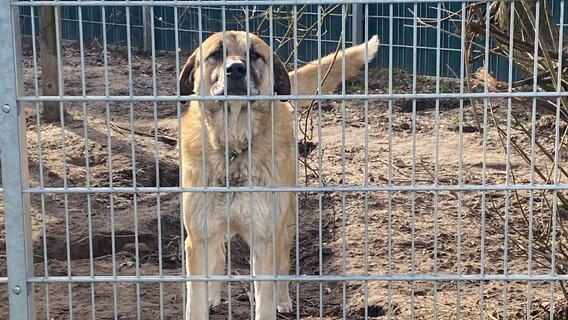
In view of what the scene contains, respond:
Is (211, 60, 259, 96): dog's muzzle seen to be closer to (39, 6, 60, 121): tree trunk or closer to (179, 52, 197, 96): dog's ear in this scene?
(179, 52, 197, 96): dog's ear

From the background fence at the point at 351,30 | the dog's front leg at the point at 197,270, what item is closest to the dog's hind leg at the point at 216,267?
the dog's front leg at the point at 197,270

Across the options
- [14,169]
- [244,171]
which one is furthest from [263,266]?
[14,169]

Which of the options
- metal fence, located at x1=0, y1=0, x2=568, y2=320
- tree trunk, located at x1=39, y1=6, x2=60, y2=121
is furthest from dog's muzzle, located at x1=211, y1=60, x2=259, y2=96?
tree trunk, located at x1=39, y1=6, x2=60, y2=121

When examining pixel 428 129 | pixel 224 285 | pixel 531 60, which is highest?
pixel 531 60

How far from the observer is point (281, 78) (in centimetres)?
468

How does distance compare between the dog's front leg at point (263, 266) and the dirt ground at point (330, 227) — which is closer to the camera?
the dirt ground at point (330, 227)

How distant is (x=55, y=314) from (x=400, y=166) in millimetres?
3688

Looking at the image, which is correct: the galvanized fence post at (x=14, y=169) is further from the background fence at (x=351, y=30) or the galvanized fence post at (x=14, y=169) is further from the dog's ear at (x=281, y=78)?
the background fence at (x=351, y=30)

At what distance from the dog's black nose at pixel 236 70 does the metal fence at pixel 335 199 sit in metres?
0.33

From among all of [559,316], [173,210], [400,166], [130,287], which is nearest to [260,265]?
[130,287]

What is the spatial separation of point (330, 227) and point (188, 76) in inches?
75.9

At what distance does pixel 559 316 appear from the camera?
4547mm

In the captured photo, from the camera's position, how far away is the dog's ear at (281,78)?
15.2ft

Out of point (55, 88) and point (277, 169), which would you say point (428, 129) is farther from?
point (277, 169)
